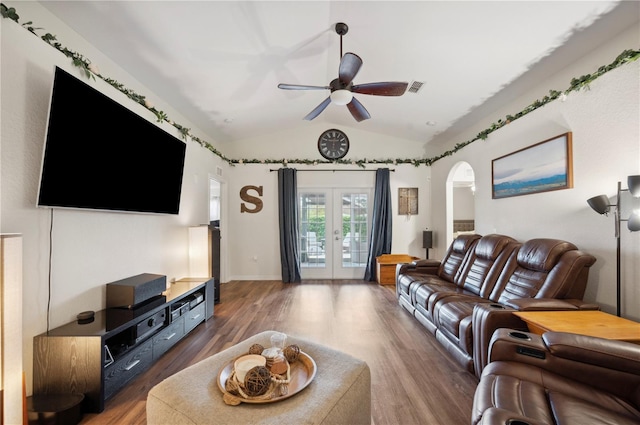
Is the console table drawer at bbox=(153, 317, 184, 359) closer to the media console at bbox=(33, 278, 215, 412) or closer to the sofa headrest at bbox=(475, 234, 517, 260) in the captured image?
the media console at bbox=(33, 278, 215, 412)

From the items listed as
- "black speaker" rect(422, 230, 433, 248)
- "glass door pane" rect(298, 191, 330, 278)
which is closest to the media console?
"glass door pane" rect(298, 191, 330, 278)

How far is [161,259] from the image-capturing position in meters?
3.13

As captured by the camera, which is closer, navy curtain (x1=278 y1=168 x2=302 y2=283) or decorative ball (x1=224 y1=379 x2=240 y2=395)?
decorative ball (x1=224 y1=379 x2=240 y2=395)

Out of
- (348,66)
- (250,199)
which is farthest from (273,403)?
(250,199)

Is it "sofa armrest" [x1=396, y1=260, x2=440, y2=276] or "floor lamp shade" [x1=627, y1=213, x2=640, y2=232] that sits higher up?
"floor lamp shade" [x1=627, y1=213, x2=640, y2=232]

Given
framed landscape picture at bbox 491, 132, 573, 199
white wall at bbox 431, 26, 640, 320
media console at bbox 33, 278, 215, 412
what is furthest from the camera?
framed landscape picture at bbox 491, 132, 573, 199

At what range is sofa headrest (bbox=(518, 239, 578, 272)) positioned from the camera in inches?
91.1

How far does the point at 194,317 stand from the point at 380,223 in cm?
373

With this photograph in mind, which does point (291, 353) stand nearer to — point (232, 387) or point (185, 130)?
point (232, 387)

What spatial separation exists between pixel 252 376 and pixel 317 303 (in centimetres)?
293

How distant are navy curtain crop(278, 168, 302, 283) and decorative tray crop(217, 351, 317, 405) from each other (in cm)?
389

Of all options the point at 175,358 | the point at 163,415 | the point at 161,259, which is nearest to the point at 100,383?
the point at 175,358

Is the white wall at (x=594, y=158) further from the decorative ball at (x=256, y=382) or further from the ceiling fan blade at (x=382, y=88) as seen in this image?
the decorative ball at (x=256, y=382)

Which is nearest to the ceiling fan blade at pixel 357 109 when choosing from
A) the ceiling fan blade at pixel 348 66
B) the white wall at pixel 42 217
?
the ceiling fan blade at pixel 348 66
